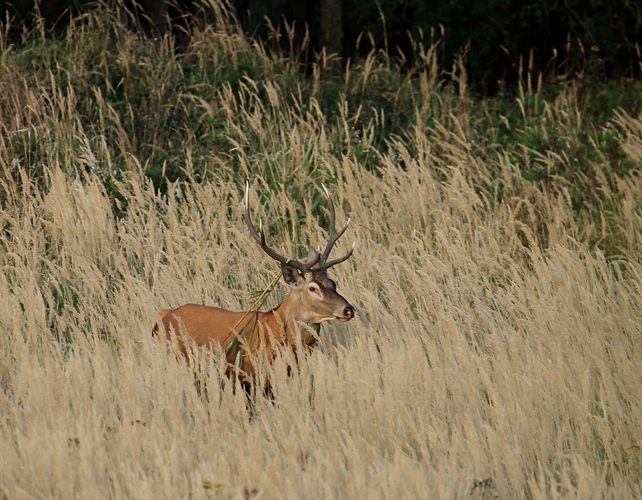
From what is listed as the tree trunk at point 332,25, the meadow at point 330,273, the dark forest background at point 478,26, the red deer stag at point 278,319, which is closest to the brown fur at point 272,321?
the red deer stag at point 278,319

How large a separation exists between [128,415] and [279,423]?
30.6 inches

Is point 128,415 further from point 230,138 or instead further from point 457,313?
point 230,138

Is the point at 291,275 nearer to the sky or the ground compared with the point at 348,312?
nearer to the sky

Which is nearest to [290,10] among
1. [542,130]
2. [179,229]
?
[542,130]

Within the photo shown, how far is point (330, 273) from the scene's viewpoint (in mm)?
6816

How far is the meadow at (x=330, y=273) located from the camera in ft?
13.9

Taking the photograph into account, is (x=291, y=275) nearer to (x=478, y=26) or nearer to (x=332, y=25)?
(x=332, y=25)

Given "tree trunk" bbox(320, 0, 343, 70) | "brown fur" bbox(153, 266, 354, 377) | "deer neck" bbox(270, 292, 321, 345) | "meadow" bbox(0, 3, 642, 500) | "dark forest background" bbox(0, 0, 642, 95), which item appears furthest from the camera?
"dark forest background" bbox(0, 0, 642, 95)

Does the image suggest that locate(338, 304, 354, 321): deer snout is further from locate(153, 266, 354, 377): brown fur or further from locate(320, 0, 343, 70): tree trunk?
locate(320, 0, 343, 70): tree trunk

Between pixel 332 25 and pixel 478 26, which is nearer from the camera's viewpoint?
pixel 332 25

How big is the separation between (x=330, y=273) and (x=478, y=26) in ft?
36.4

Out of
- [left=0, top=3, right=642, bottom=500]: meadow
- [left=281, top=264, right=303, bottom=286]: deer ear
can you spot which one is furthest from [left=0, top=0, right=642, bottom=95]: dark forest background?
[left=281, top=264, right=303, bottom=286]: deer ear

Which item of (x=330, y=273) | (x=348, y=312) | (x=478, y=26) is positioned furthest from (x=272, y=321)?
(x=478, y=26)

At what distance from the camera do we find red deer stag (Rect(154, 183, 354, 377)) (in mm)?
5453
